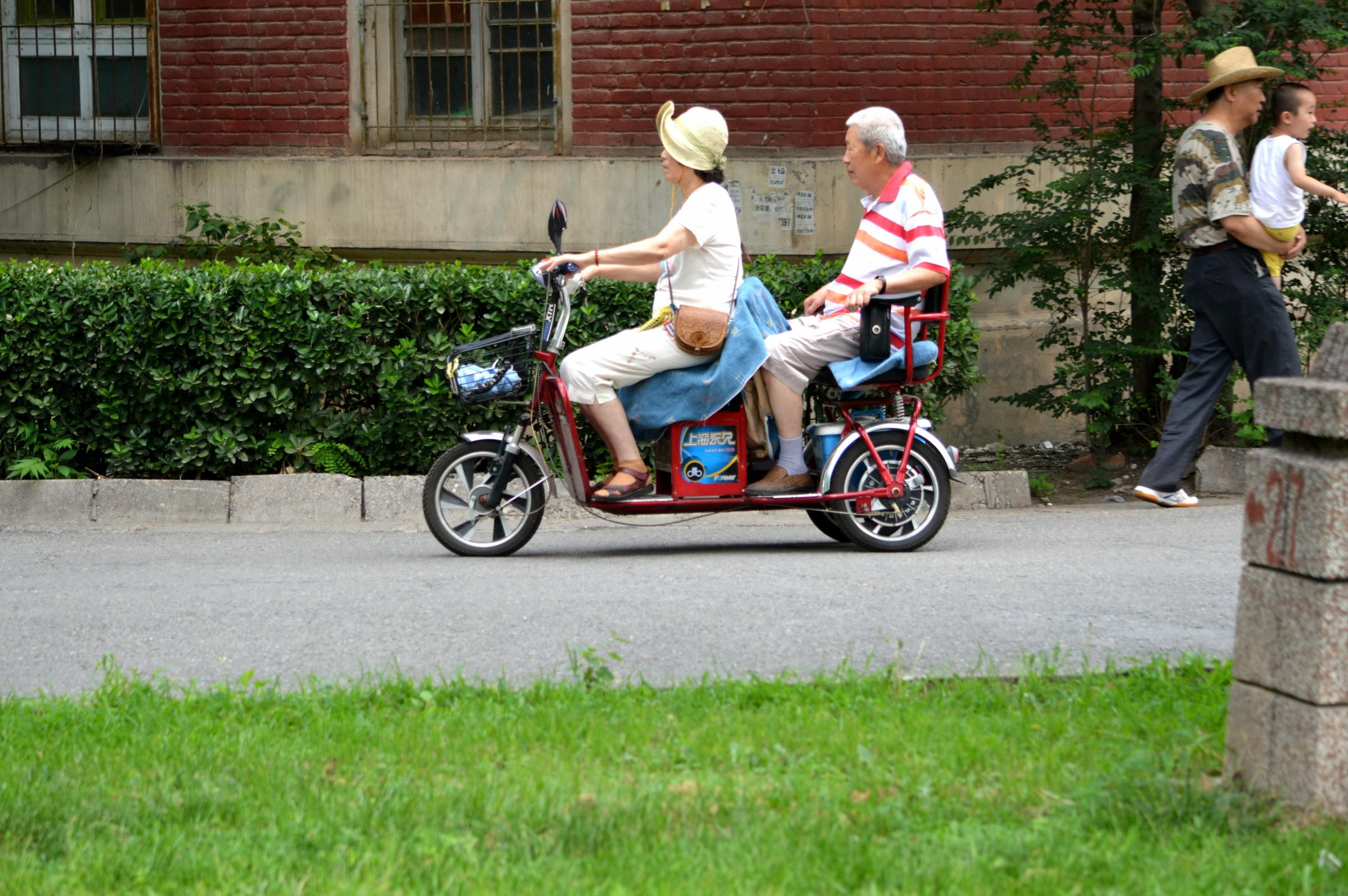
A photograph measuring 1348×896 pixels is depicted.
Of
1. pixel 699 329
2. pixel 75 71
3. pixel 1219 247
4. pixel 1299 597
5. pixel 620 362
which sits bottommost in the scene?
pixel 1299 597

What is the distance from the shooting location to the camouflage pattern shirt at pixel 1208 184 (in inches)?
256

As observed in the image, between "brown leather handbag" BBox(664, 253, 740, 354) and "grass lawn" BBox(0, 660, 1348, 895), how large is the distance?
8.64 ft

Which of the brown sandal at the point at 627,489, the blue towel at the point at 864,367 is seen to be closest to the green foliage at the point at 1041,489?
the blue towel at the point at 864,367

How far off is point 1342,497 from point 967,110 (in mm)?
8893

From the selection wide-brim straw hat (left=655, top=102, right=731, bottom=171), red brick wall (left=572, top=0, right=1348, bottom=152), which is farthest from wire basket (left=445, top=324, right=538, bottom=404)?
red brick wall (left=572, top=0, right=1348, bottom=152)

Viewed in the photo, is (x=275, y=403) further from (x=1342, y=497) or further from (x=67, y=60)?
(x=1342, y=497)

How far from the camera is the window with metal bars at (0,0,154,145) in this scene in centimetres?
1284

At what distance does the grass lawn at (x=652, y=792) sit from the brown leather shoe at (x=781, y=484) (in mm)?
2632

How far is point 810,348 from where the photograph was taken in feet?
22.5

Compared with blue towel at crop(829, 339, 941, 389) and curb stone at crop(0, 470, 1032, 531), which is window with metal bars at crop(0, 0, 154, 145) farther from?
blue towel at crop(829, 339, 941, 389)

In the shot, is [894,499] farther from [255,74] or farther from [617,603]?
[255,74]

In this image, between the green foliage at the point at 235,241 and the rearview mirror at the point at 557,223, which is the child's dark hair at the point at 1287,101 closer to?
the rearview mirror at the point at 557,223

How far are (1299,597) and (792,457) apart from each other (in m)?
3.96

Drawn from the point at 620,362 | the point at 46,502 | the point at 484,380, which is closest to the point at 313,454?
the point at 46,502
